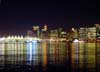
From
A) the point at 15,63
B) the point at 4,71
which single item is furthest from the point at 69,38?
the point at 4,71

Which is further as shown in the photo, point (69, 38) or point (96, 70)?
point (69, 38)

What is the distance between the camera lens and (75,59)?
17.3m

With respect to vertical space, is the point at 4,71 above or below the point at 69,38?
below

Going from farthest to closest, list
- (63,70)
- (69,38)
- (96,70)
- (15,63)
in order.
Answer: (69,38)
(15,63)
(63,70)
(96,70)

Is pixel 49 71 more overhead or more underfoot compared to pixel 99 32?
more underfoot

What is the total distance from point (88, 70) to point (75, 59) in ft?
18.2

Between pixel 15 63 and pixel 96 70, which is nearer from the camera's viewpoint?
pixel 96 70

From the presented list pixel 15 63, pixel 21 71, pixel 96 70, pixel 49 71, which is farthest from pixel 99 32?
pixel 15 63

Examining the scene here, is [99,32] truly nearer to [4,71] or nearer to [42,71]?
[42,71]

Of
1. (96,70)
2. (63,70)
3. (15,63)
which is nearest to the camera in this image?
(96,70)

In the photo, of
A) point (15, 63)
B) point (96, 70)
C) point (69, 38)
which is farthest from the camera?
point (69, 38)

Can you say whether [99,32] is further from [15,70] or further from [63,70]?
[15,70]

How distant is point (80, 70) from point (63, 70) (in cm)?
74

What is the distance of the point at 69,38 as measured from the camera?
17234 mm
